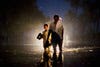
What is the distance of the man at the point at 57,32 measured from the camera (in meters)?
17.4

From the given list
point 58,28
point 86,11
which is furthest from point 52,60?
point 86,11

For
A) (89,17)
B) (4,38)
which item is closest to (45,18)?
(89,17)

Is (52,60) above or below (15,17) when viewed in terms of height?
below

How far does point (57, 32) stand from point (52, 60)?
152 centimetres

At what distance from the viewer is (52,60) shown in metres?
18.3

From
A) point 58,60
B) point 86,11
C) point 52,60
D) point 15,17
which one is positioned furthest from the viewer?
point 86,11

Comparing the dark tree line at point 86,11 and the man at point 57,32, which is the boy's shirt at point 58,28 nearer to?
the man at point 57,32

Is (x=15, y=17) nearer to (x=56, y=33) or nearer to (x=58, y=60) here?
(x=56, y=33)

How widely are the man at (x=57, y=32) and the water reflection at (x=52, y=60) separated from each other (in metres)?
0.35

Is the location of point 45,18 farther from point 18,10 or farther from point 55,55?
point 55,55

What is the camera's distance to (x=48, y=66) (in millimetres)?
17391

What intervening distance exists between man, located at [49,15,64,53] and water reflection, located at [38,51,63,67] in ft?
1.15

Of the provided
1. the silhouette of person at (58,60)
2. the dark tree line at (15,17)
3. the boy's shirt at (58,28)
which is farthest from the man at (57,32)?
the dark tree line at (15,17)

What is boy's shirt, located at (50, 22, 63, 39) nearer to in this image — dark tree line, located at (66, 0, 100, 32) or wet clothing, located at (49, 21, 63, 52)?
wet clothing, located at (49, 21, 63, 52)
